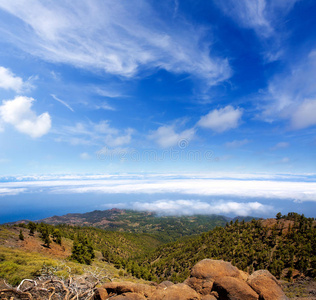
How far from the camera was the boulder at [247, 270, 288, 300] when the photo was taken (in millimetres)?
11188

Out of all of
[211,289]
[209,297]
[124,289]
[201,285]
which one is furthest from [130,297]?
[211,289]

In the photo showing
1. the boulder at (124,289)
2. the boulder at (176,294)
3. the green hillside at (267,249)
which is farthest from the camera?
the green hillside at (267,249)

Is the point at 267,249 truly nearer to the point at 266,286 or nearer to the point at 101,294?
the point at 266,286

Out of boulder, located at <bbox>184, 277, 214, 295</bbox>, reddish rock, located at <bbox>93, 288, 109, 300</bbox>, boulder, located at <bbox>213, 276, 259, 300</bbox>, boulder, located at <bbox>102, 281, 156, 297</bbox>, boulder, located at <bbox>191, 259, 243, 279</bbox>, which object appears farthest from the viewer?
boulder, located at <bbox>191, 259, 243, 279</bbox>

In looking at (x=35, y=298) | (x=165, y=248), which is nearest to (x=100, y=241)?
(x=165, y=248)

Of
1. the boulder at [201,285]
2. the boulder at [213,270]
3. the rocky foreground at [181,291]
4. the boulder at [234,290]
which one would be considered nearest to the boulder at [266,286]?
the rocky foreground at [181,291]

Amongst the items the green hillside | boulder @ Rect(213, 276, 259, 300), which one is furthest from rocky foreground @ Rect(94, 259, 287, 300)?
the green hillside

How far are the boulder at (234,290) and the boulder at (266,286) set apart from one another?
0.53 metres

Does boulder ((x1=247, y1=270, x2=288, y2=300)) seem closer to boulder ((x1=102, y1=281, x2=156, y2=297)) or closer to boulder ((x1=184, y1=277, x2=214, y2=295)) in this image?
boulder ((x1=184, y1=277, x2=214, y2=295))

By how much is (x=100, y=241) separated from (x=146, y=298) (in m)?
160

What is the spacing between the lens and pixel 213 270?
46.0 ft

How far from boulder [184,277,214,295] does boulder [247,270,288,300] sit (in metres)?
3.21

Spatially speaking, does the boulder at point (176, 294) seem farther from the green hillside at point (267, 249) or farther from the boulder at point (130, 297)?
the green hillside at point (267, 249)

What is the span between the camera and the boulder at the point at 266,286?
11.2 metres
